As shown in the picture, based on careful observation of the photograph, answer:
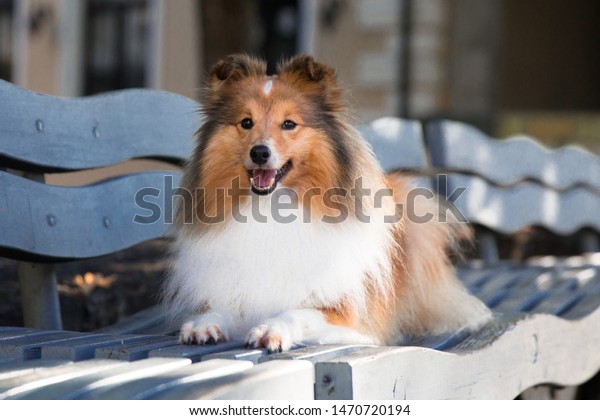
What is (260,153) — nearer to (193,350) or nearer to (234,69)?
(234,69)

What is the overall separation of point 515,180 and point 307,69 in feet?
7.28

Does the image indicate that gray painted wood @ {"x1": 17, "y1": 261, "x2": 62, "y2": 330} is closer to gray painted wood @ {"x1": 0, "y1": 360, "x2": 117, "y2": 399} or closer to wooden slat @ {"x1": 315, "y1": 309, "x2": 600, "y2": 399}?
gray painted wood @ {"x1": 0, "y1": 360, "x2": 117, "y2": 399}

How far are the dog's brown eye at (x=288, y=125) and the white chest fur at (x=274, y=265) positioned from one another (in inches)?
9.2

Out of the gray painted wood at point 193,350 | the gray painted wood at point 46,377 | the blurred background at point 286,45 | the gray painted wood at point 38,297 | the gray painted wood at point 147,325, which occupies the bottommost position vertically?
the gray painted wood at point 46,377

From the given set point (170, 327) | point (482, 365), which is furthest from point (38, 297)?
point (482, 365)

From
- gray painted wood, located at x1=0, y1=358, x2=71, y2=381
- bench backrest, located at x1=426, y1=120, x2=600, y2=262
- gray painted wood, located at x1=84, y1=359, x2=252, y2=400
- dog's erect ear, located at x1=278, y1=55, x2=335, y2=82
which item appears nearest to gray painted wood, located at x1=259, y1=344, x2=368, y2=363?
gray painted wood, located at x1=84, y1=359, x2=252, y2=400

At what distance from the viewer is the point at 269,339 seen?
235 centimetres

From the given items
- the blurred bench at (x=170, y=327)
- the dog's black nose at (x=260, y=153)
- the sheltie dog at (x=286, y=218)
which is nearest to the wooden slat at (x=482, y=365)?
the blurred bench at (x=170, y=327)

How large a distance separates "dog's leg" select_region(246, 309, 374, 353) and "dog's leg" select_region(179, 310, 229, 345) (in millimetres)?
130

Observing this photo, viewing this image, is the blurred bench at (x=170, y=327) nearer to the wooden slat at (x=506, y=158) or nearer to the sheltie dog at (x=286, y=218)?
the wooden slat at (x=506, y=158)

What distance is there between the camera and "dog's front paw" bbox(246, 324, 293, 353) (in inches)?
92.0

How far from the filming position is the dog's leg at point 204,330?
Answer: 2447 mm

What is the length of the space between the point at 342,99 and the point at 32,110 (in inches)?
38.7

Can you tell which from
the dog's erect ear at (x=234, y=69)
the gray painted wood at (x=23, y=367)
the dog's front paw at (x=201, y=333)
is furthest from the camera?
the dog's erect ear at (x=234, y=69)
